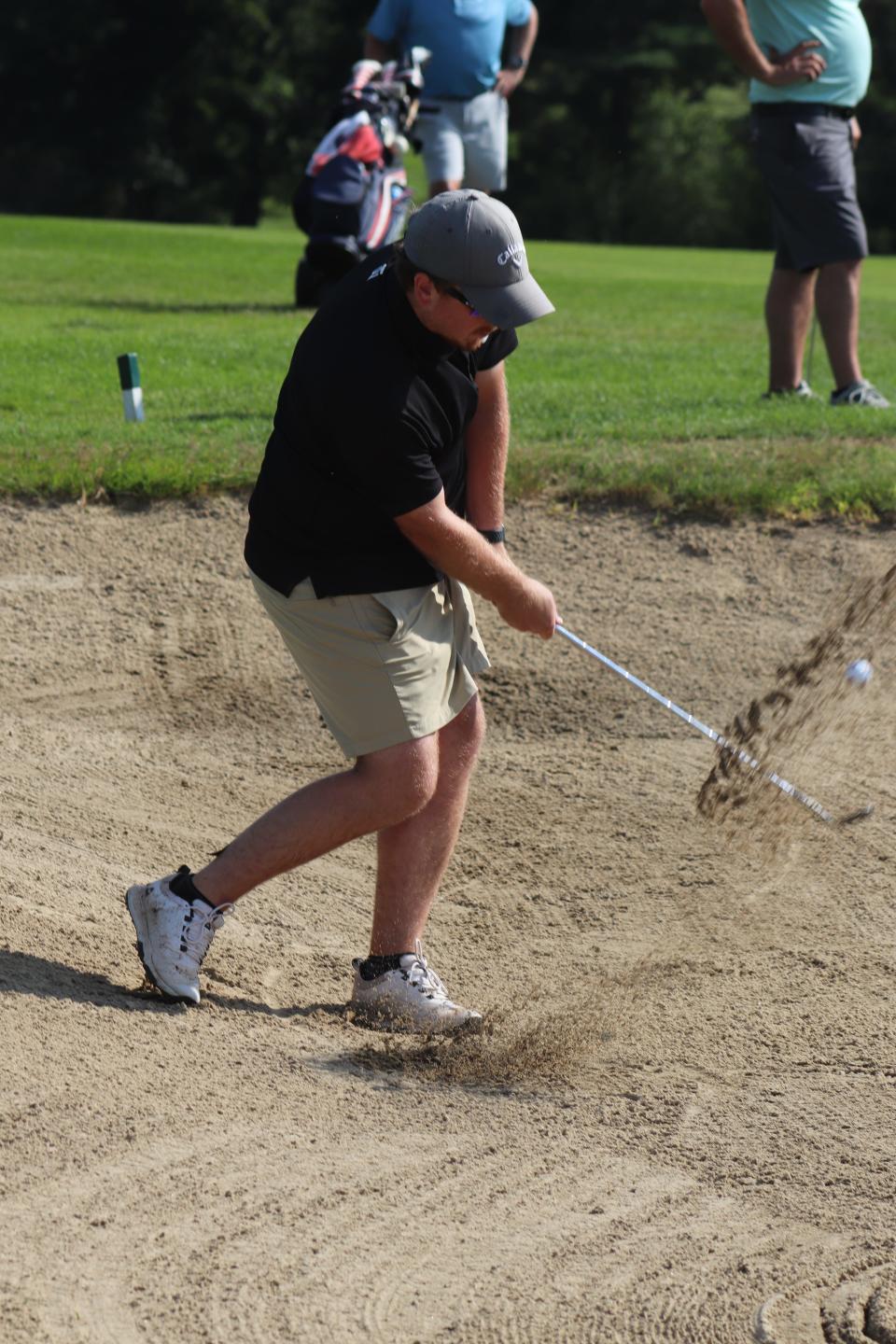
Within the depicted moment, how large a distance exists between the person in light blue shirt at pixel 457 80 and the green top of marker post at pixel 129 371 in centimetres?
419

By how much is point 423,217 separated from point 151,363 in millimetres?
6284

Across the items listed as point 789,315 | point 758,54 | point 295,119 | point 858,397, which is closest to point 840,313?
point 789,315

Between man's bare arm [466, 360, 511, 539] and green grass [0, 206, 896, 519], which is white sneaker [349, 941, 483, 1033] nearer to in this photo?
man's bare arm [466, 360, 511, 539]

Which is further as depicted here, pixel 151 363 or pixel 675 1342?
pixel 151 363

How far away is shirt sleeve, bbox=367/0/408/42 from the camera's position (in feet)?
38.1

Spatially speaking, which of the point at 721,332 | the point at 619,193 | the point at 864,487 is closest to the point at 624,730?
the point at 864,487

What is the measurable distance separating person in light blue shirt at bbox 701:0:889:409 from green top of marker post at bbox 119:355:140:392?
3287mm

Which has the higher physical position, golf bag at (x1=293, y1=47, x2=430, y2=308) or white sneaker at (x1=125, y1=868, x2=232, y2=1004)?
golf bag at (x1=293, y1=47, x2=430, y2=308)

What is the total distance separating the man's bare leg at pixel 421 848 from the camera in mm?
4188

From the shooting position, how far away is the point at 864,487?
23.9ft

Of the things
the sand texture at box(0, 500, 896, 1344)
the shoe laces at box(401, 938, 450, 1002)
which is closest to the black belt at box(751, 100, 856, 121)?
the sand texture at box(0, 500, 896, 1344)

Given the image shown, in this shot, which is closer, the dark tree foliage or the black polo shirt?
the black polo shirt

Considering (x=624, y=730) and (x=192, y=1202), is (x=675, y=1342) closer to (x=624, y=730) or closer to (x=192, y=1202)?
(x=192, y=1202)

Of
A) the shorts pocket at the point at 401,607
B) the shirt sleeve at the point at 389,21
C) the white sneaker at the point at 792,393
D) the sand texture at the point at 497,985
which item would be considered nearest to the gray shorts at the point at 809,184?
the white sneaker at the point at 792,393
